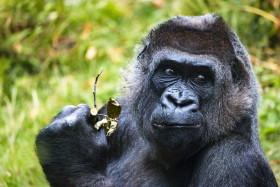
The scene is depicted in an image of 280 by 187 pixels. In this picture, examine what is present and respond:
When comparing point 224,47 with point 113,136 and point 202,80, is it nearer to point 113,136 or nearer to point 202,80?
point 202,80

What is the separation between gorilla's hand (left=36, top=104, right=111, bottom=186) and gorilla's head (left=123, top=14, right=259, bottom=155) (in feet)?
2.38

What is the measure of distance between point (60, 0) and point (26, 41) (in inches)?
50.4

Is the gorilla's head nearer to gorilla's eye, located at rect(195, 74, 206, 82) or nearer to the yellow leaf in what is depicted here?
gorilla's eye, located at rect(195, 74, 206, 82)

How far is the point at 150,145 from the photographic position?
5.64 metres

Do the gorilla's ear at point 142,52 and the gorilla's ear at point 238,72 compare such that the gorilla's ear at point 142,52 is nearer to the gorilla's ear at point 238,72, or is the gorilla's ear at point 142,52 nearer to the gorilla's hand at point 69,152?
the gorilla's hand at point 69,152

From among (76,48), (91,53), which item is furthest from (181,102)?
(76,48)

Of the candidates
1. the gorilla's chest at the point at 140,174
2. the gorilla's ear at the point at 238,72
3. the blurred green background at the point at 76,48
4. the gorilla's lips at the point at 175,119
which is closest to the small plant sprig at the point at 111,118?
the gorilla's chest at the point at 140,174

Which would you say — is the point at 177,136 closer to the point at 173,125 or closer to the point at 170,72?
the point at 173,125

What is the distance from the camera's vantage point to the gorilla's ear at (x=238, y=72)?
18.6 ft

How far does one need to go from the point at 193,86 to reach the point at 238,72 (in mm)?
636

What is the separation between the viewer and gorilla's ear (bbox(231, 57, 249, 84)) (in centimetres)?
566

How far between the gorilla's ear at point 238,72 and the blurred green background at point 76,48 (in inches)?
129

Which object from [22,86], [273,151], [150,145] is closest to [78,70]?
[22,86]

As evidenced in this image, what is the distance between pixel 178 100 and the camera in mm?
5102
